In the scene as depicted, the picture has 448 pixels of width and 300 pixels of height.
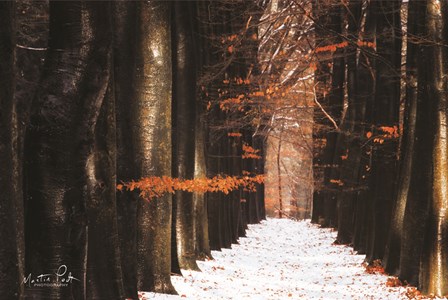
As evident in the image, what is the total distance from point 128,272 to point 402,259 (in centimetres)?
710

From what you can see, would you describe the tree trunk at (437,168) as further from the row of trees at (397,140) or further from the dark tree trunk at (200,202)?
the dark tree trunk at (200,202)

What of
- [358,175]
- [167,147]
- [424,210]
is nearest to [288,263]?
[358,175]

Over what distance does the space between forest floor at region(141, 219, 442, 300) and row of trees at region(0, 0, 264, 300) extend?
0.88 meters

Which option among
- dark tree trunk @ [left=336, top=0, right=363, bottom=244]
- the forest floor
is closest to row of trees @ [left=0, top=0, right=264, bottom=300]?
the forest floor

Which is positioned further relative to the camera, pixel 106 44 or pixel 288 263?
pixel 288 263

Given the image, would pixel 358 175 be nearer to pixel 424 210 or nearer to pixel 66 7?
pixel 424 210

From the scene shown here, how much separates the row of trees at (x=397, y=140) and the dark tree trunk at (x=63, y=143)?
7682 millimetres

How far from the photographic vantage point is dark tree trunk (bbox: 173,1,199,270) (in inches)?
639

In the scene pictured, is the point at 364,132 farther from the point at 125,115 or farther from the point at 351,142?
the point at 125,115

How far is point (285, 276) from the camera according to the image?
1947 centimetres

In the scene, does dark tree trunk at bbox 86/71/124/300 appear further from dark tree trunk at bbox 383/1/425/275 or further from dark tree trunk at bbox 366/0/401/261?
dark tree trunk at bbox 366/0/401/261

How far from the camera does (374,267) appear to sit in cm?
1847

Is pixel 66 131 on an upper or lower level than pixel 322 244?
upper
